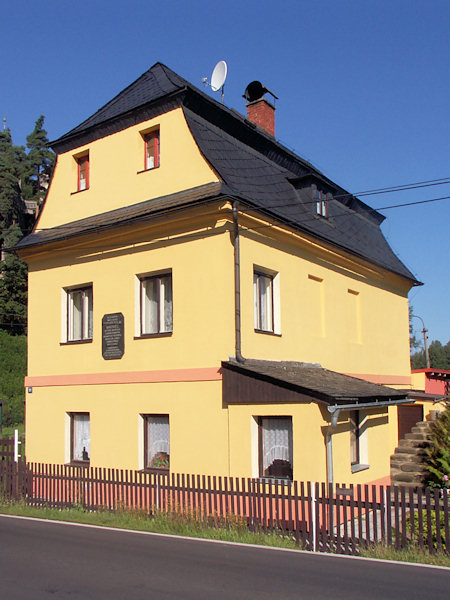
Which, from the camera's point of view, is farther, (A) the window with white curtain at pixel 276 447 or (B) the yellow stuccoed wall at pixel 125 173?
(B) the yellow stuccoed wall at pixel 125 173

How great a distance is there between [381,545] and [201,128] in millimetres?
9851

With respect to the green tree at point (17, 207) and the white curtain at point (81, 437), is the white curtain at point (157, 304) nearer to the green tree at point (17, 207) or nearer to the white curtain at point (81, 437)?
the white curtain at point (81, 437)

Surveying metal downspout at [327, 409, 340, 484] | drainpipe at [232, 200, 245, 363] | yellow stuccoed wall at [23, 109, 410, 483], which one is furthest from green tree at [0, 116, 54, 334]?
metal downspout at [327, 409, 340, 484]

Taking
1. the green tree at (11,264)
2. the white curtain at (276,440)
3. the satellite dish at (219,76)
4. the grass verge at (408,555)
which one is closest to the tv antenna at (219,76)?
the satellite dish at (219,76)

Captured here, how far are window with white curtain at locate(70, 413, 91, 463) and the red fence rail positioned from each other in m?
1.20

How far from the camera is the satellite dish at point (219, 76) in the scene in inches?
733

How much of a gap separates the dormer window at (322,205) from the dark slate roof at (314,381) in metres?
4.48

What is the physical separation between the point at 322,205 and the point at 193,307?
6.19 metres

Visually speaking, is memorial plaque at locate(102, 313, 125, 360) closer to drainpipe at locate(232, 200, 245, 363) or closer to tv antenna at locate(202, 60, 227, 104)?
drainpipe at locate(232, 200, 245, 363)

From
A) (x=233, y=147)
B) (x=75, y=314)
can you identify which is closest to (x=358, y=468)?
(x=75, y=314)

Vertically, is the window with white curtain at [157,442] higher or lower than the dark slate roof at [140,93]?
lower

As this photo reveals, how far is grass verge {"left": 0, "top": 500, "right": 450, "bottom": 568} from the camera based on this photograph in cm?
901

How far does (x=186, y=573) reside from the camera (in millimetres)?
7754

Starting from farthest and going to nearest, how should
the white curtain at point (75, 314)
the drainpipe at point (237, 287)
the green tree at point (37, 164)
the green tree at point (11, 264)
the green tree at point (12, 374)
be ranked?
the green tree at point (37, 164) → the green tree at point (11, 264) → the green tree at point (12, 374) → the white curtain at point (75, 314) → the drainpipe at point (237, 287)
